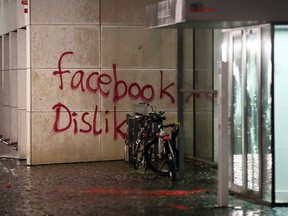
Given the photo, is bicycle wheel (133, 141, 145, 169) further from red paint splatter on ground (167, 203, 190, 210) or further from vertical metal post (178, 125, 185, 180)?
red paint splatter on ground (167, 203, 190, 210)

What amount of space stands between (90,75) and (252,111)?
637 centimetres

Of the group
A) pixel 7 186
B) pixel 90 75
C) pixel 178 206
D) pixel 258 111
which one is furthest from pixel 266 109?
pixel 90 75

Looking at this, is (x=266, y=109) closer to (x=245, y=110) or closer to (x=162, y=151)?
(x=245, y=110)

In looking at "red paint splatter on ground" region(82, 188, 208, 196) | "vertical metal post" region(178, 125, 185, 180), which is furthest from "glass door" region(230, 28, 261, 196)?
"vertical metal post" region(178, 125, 185, 180)

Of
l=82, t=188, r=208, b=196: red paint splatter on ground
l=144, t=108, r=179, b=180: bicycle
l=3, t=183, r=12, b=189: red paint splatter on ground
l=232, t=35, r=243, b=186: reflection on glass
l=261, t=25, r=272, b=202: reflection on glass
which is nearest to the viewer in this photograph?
l=261, t=25, r=272, b=202: reflection on glass

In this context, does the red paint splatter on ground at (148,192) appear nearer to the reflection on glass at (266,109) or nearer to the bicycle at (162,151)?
the bicycle at (162,151)

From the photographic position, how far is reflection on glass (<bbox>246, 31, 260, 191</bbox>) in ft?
40.9

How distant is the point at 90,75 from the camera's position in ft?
60.2

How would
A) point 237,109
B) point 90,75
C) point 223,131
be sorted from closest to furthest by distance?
point 223,131, point 237,109, point 90,75

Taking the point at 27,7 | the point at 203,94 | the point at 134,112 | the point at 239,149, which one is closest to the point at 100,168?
the point at 134,112

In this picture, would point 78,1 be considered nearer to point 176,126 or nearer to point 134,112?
point 134,112

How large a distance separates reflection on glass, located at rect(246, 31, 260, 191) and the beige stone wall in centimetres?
616

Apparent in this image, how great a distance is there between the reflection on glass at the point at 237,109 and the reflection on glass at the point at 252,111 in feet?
0.81

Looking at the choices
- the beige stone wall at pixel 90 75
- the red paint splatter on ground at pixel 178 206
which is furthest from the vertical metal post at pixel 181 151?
the beige stone wall at pixel 90 75
